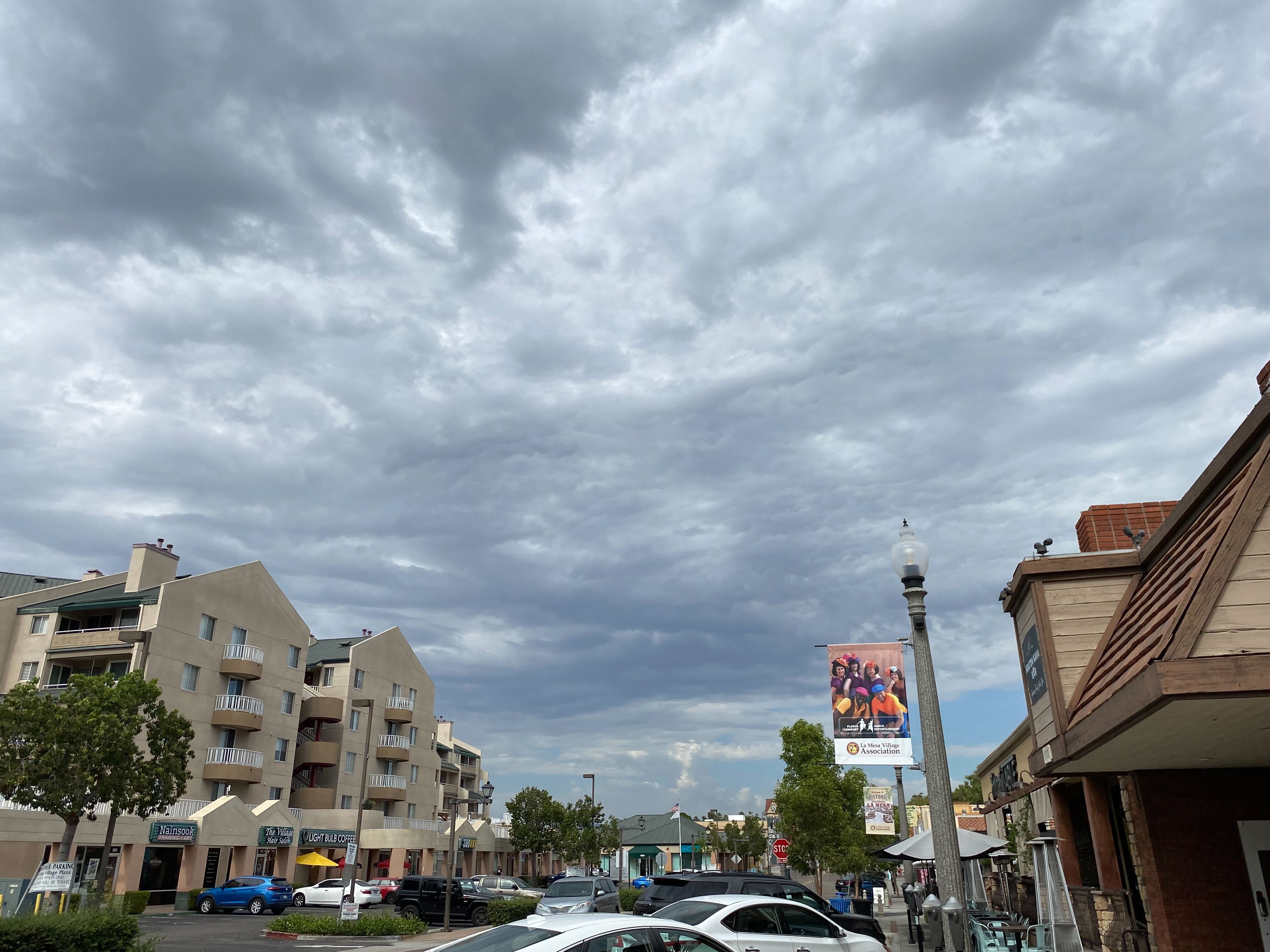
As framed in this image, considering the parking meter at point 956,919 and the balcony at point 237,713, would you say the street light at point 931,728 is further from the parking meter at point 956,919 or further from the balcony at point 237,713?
the balcony at point 237,713

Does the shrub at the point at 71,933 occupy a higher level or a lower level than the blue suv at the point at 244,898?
higher

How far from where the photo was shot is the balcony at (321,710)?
5284 cm

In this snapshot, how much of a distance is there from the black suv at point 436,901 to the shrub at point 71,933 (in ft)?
70.4

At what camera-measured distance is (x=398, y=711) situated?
59938 millimetres

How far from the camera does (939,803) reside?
10.3 metres

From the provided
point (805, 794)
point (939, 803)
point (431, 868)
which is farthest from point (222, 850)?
point (939, 803)

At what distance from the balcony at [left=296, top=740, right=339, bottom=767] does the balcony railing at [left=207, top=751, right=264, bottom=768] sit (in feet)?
20.5

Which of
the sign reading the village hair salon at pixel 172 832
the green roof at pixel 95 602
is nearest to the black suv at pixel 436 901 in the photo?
the sign reading the village hair salon at pixel 172 832

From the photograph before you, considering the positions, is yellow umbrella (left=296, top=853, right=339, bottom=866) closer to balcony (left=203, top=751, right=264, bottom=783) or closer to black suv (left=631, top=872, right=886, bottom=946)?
balcony (left=203, top=751, right=264, bottom=783)

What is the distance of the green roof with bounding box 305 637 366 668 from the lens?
56.5 metres

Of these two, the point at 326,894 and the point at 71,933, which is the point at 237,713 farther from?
the point at 71,933

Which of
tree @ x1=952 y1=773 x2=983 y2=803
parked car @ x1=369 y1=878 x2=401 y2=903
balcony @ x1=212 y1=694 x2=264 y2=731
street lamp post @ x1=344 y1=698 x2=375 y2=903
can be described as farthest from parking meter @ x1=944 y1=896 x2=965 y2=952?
tree @ x1=952 y1=773 x2=983 y2=803

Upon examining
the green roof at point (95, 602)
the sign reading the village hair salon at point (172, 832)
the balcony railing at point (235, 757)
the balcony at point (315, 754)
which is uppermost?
the green roof at point (95, 602)

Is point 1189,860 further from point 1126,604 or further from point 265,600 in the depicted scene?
point 265,600
